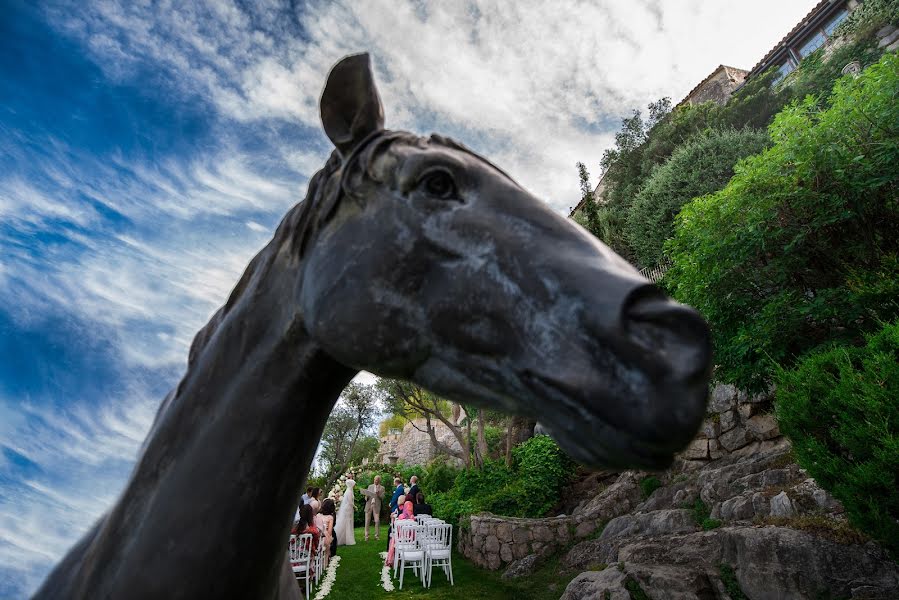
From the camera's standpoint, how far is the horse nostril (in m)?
0.84

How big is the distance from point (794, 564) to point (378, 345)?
21.0ft

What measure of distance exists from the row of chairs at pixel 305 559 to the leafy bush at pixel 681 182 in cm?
1602

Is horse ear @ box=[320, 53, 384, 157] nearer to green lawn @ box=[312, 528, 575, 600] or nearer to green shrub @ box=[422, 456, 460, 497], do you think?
green lawn @ box=[312, 528, 575, 600]

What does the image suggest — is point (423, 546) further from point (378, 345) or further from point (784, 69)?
point (784, 69)

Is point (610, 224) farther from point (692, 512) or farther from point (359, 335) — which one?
point (359, 335)

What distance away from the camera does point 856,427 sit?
4617mm

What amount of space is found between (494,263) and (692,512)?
9.94 metres

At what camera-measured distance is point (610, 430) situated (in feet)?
2.87

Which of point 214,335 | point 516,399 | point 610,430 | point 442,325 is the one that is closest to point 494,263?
point 442,325

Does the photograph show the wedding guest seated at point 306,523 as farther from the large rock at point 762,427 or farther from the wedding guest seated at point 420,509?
the large rock at point 762,427

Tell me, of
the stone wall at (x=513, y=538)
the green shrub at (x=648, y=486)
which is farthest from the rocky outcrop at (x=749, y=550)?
the green shrub at (x=648, y=486)

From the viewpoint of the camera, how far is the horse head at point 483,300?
85cm

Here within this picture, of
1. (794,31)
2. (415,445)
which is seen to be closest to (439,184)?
(794,31)

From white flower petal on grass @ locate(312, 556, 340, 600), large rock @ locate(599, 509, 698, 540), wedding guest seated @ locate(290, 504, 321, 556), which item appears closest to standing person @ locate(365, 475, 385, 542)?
white flower petal on grass @ locate(312, 556, 340, 600)
